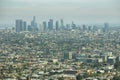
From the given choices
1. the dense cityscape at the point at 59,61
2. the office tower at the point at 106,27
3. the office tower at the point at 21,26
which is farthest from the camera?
the office tower at the point at 21,26

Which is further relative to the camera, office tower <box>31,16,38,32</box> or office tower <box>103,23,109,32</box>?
office tower <box>31,16,38,32</box>

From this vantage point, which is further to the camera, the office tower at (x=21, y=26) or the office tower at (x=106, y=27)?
the office tower at (x=21, y=26)

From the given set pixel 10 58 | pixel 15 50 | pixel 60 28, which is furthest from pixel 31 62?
pixel 60 28

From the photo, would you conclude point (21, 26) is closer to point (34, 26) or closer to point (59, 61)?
point (34, 26)

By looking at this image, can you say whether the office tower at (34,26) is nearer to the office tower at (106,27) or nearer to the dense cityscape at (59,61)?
the office tower at (106,27)

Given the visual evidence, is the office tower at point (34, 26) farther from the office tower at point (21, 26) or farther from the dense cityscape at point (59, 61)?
the dense cityscape at point (59, 61)

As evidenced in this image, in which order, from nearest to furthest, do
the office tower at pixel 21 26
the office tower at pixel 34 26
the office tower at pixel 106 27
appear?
the office tower at pixel 106 27 < the office tower at pixel 21 26 < the office tower at pixel 34 26

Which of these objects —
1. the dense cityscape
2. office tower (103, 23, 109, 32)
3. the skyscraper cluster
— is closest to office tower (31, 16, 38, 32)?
the skyscraper cluster

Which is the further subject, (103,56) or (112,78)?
(103,56)

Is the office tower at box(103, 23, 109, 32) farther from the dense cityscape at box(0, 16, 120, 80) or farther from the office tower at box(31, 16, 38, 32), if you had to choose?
the office tower at box(31, 16, 38, 32)

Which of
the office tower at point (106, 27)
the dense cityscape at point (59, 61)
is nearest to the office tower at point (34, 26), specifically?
the office tower at point (106, 27)

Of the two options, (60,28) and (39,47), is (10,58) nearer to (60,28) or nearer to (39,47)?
(39,47)
